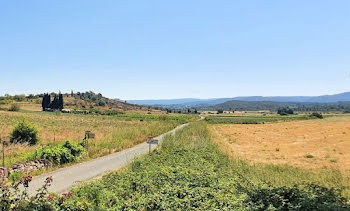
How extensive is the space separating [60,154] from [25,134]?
999 cm

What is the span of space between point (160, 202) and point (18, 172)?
9.75 meters

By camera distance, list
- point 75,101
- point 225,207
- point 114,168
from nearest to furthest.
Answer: point 225,207 → point 114,168 → point 75,101

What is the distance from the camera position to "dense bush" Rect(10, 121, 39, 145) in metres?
25.2

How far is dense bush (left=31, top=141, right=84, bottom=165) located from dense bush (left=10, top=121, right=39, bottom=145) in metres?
8.43

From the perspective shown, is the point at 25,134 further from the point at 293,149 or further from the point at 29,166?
the point at 293,149

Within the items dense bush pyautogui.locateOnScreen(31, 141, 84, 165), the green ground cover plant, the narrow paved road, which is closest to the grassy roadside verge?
the green ground cover plant

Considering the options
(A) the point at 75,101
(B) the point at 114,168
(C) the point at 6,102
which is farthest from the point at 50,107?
(B) the point at 114,168

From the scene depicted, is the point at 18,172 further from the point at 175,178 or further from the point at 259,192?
the point at 259,192

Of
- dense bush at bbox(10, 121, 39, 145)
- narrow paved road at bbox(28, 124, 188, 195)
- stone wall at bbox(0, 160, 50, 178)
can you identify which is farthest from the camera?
dense bush at bbox(10, 121, 39, 145)

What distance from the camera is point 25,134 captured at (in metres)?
25.3

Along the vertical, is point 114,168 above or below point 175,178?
below

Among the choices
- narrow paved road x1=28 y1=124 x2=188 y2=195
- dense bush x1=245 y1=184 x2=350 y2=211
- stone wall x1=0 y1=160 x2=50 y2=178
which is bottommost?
narrow paved road x1=28 y1=124 x2=188 y2=195

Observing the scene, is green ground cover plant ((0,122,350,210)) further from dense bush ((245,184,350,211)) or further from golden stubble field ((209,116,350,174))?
golden stubble field ((209,116,350,174))

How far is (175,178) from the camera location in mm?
10781
